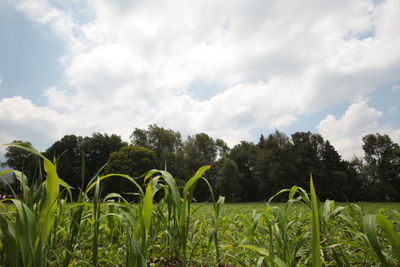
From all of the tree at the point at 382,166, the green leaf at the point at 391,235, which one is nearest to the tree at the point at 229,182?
the tree at the point at 382,166

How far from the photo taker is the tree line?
2880 centimetres

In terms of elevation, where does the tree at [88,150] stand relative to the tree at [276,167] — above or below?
above

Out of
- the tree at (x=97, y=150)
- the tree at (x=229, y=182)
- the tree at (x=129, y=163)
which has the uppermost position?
the tree at (x=97, y=150)

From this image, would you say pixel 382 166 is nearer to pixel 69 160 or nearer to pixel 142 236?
pixel 142 236

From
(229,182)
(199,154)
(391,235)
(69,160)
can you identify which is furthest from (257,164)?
(391,235)

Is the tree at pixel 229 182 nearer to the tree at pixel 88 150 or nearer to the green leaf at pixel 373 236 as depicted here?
the tree at pixel 88 150

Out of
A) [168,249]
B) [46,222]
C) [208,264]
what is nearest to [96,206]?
[46,222]

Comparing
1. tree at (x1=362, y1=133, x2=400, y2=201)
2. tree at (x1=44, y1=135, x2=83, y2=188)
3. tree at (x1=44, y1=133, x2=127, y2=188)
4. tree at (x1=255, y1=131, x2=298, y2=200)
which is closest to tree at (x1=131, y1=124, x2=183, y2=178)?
tree at (x1=44, y1=133, x2=127, y2=188)

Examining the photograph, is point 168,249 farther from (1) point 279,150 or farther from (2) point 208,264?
(1) point 279,150

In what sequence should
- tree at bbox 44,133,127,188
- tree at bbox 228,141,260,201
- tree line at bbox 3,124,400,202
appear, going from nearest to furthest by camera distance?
tree line at bbox 3,124,400,202
tree at bbox 44,133,127,188
tree at bbox 228,141,260,201

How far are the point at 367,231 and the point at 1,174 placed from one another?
157cm

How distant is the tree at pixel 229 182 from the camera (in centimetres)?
3161

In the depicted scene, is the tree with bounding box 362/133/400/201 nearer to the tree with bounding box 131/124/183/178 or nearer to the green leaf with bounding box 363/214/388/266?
the tree with bounding box 131/124/183/178

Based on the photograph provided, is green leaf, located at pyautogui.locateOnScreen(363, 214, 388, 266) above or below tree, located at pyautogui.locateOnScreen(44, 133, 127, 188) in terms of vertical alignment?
below
